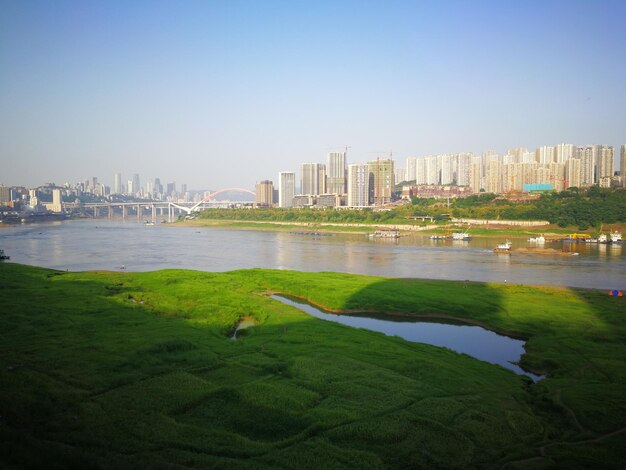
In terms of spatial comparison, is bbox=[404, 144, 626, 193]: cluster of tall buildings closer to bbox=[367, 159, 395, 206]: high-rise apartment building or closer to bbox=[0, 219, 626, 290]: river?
bbox=[367, 159, 395, 206]: high-rise apartment building

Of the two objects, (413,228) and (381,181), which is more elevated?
(381,181)

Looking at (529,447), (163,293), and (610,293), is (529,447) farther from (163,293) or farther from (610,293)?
(610,293)

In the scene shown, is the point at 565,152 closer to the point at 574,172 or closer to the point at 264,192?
the point at 574,172

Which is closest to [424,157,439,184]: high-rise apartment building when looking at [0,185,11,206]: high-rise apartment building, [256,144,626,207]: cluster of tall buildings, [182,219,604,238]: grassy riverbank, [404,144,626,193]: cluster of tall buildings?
[256,144,626,207]: cluster of tall buildings

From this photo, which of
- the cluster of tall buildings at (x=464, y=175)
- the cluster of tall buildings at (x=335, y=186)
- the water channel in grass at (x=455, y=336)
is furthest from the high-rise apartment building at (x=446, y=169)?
the water channel in grass at (x=455, y=336)

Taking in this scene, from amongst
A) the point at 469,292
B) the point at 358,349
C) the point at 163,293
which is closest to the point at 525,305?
the point at 469,292

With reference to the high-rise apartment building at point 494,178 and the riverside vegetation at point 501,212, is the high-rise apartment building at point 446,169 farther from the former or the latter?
the riverside vegetation at point 501,212

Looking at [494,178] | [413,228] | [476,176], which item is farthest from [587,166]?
[413,228]
